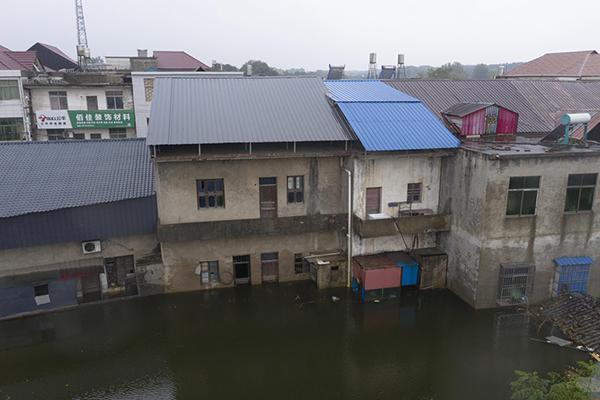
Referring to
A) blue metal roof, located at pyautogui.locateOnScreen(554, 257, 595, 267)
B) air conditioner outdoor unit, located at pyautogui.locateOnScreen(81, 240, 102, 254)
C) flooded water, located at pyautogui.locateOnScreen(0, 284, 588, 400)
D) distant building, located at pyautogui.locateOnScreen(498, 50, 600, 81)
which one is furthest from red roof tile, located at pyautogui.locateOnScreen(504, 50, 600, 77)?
air conditioner outdoor unit, located at pyautogui.locateOnScreen(81, 240, 102, 254)

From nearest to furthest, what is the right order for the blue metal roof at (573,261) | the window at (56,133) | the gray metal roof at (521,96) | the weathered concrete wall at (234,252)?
1. the blue metal roof at (573,261)
2. the weathered concrete wall at (234,252)
3. the gray metal roof at (521,96)
4. the window at (56,133)

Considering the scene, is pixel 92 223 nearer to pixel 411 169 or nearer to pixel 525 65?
pixel 411 169

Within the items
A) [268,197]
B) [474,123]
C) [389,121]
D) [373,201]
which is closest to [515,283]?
[373,201]

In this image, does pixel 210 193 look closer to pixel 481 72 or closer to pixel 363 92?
pixel 363 92

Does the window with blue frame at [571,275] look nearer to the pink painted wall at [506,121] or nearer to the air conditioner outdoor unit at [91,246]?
the pink painted wall at [506,121]

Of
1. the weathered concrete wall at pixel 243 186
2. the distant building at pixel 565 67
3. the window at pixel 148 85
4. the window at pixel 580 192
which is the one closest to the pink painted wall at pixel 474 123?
the window at pixel 580 192
